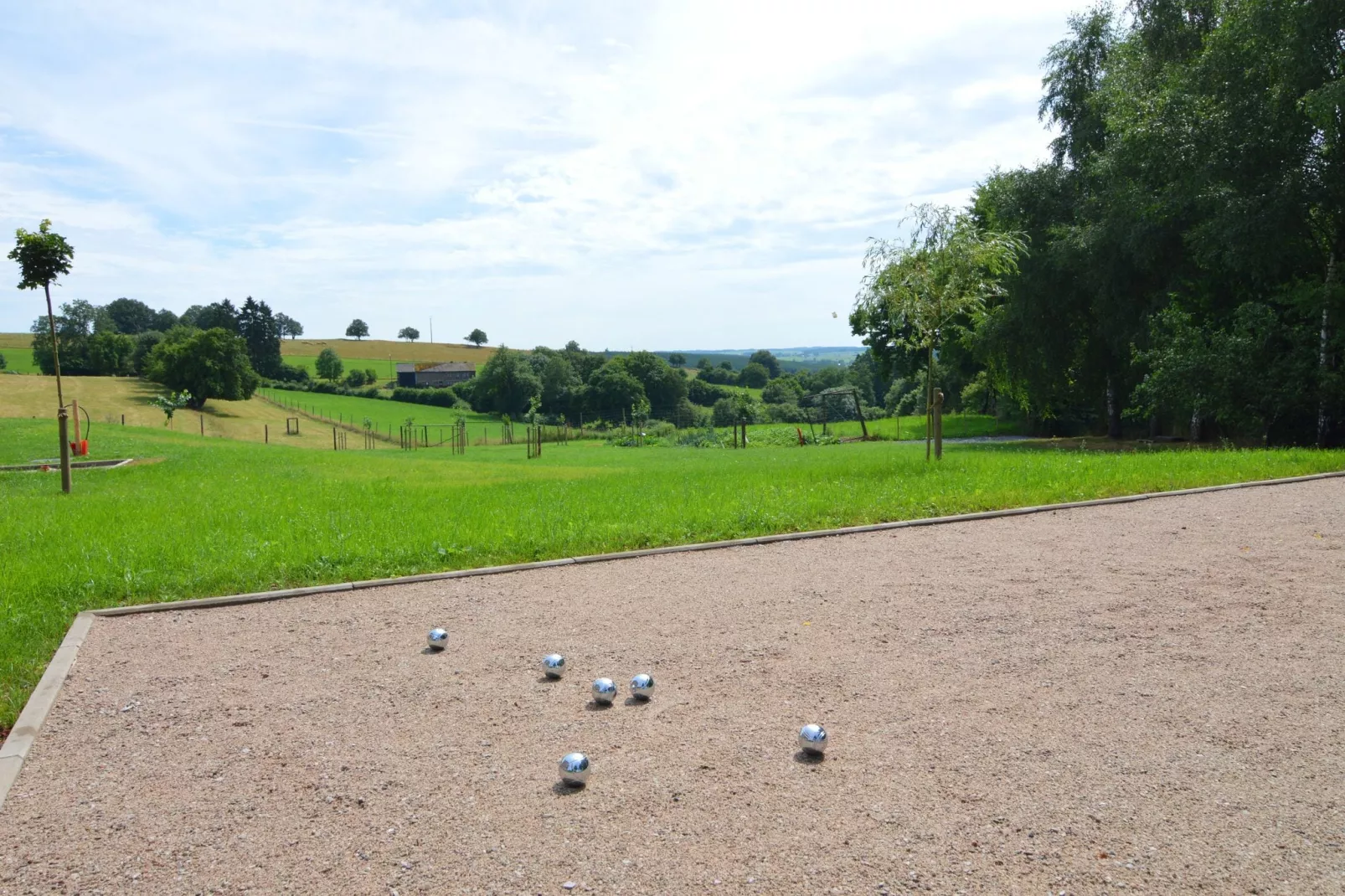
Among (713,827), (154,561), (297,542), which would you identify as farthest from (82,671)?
(713,827)

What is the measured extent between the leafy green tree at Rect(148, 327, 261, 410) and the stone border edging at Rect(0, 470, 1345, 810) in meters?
66.5

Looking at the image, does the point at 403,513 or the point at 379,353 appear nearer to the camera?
the point at 403,513

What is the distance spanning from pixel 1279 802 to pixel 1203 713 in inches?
36.0

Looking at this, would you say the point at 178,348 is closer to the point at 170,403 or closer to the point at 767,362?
the point at 170,403

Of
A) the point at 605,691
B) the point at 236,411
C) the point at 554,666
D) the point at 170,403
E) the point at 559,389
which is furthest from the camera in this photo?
the point at 559,389

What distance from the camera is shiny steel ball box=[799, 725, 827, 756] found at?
3855 millimetres

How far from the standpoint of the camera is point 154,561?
7.96m

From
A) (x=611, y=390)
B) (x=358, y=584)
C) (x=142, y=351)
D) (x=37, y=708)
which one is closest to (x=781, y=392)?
(x=611, y=390)

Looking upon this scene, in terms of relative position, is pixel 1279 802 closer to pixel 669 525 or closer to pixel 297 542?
pixel 669 525

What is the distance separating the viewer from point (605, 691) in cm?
456

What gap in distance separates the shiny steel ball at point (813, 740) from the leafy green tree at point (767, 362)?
410 feet

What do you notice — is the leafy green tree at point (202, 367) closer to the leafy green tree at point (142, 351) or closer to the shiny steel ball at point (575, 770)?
the leafy green tree at point (142, 351)

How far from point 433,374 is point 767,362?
52743mm

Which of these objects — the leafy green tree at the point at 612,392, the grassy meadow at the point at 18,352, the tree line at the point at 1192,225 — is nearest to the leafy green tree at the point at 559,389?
the leafy green tree at the point at 612,392
